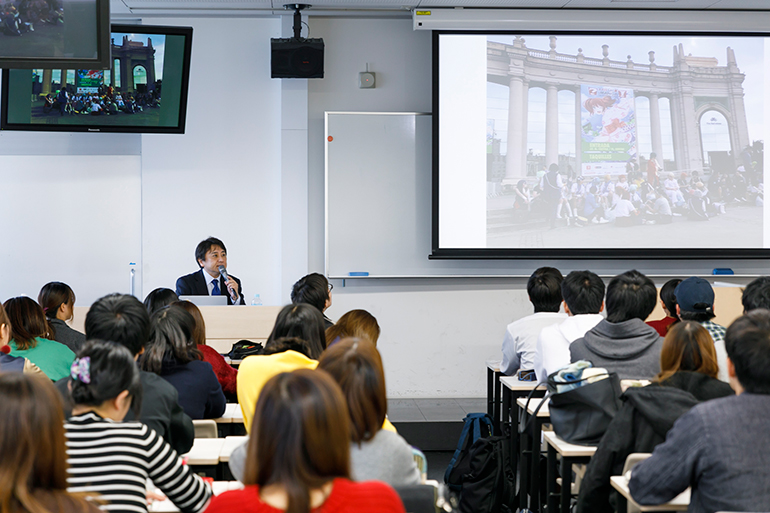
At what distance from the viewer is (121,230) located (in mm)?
5934

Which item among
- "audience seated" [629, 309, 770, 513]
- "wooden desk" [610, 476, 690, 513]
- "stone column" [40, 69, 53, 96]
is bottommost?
"wooden desk" [610, 476, 690, 513]

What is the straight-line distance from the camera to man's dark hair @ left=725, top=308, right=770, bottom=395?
1.84 metres

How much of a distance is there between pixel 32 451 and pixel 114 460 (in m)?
0.49

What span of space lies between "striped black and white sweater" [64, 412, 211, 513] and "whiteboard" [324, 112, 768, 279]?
163 inches

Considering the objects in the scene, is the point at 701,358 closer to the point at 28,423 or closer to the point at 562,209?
the point at 28,423

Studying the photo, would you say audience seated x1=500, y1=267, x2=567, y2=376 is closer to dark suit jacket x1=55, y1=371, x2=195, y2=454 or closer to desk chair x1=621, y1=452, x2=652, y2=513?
desk chair x1=621, y1=452, x2=652, y2=513

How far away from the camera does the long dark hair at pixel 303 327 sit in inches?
109

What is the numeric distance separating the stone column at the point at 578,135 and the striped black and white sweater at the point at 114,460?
15.9ft

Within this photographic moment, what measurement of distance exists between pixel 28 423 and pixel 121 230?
16.5 ft

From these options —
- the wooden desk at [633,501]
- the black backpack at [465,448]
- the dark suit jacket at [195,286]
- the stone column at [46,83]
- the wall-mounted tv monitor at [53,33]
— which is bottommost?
the black backpack at [465,448]

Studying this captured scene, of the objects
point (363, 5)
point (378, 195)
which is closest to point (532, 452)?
point (378, 195)

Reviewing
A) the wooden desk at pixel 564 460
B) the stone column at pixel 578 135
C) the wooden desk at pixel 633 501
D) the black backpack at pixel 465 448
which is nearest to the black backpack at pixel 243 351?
the black backpack at pixel 465 448

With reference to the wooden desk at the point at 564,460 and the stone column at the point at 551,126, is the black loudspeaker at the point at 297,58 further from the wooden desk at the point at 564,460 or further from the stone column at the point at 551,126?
the wooden desk at the point at 564,460

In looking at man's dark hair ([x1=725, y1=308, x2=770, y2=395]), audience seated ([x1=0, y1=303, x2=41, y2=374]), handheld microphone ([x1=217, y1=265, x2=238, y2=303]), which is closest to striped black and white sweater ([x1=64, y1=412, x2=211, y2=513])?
audience seated ([x1=0, y1=303, x2=41, y2=374])
